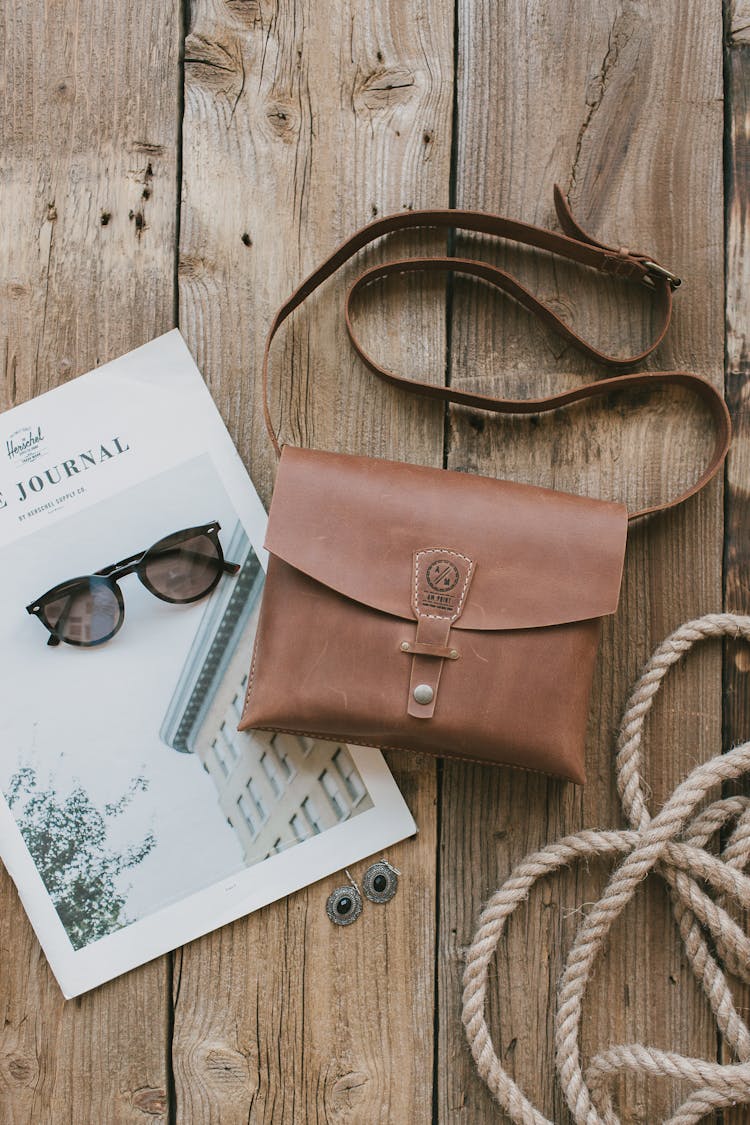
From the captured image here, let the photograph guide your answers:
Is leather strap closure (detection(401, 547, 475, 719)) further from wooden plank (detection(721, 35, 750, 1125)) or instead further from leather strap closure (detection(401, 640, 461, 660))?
wooden plank (detection(721, 35, 750, 1125))

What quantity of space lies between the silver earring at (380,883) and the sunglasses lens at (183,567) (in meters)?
0.32

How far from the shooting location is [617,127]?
875mm

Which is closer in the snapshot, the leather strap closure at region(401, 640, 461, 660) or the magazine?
the leather strap closure at region(401, 640, 461, 660)

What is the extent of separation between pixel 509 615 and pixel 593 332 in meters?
0.33

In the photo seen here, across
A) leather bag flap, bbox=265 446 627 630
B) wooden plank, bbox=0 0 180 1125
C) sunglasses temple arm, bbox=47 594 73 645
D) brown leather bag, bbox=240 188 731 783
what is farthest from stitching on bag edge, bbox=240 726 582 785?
wooden plank, bbox=0 0 180 1125

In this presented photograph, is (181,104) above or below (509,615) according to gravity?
above

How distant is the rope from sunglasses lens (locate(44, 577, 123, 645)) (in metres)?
0.46

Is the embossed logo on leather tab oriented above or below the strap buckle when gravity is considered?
below

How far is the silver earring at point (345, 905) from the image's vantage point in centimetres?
83

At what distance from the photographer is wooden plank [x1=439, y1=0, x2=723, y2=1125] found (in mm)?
825

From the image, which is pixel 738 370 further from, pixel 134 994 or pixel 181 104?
pixel 134 994

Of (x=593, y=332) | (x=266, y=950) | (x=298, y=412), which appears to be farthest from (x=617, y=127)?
(x=266, y=950)

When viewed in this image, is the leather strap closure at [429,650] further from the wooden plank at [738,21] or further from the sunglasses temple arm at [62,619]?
the wooden plank at [738,21]

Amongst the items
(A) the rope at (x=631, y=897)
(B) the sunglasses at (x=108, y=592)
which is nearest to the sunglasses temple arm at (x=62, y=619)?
(B) the sunglasses at (x=108, y=592)
